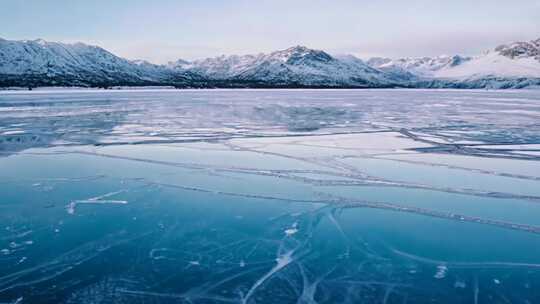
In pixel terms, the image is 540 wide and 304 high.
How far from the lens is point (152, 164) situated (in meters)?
9.45

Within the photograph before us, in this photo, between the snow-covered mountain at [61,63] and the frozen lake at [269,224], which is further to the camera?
the snow-covered mountain at [61,63]

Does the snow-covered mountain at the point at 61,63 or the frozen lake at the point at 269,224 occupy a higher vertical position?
the snow-covered mountain at the point at 61,63

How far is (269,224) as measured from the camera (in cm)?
586

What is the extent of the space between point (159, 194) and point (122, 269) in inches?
108

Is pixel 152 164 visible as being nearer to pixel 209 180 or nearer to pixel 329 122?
pixel 209 180

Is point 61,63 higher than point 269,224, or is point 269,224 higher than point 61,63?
point 61,63

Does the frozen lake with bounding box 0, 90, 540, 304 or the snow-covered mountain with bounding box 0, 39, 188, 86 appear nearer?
the frozen lake with bounding box 0, 90, 540, 304

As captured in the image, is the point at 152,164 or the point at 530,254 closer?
the point at 530,254

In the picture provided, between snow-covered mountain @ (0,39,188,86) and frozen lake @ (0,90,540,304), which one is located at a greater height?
snow-covered mountain @ (0,39,188,86)

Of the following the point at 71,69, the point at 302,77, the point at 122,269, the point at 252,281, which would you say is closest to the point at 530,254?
the point at 252,281

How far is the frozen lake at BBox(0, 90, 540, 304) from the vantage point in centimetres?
414

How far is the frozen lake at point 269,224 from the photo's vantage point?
13.6 ft

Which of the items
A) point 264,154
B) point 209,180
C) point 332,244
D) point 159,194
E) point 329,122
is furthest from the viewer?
point 329,122

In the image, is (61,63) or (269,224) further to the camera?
(61,63)
